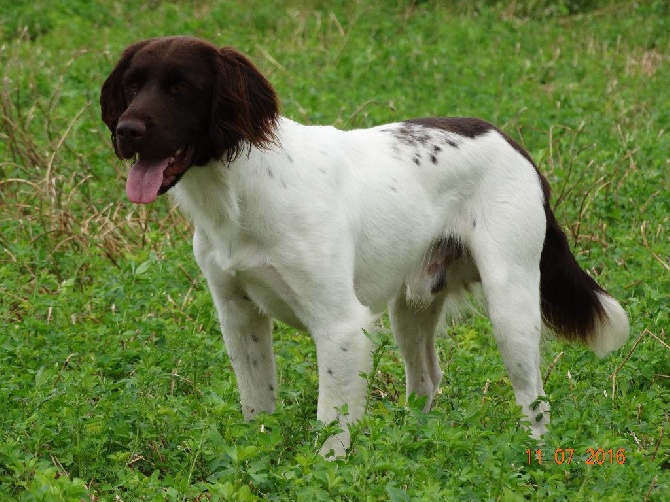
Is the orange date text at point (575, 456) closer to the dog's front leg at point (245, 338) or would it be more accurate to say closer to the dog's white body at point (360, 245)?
the dog's white body at point (360, 245)

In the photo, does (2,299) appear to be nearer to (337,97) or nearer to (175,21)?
(337,97)

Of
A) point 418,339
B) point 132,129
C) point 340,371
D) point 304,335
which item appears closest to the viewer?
point 132,129

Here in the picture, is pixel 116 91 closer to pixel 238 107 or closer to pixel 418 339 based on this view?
pixel 238 107

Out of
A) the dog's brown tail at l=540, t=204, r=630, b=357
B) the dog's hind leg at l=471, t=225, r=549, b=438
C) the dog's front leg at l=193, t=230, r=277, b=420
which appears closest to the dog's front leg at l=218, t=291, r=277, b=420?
the dog's front leg at l=193, t=230, r=277, b=420

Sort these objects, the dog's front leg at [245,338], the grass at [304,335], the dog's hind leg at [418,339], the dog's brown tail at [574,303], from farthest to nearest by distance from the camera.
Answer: the dog's hind leg at [418,339], the dog's brown tail at [574,303], the dog's front leg at [245,338], the grass at [304,335]

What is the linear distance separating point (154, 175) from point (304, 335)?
6.81 feet

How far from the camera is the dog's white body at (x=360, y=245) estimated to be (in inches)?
167

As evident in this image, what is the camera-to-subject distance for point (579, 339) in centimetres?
525

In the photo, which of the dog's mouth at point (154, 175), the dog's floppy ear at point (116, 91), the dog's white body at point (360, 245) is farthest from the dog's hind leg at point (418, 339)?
the dog's floppy ear at point (116, 91)

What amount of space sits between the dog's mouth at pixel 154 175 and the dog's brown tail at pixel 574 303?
72.0 inches

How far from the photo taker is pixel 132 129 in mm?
3854

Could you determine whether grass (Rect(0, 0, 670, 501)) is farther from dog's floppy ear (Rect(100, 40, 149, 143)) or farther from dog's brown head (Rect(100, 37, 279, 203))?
dog's floppy ear (Rect(100, 40, 149, 143))

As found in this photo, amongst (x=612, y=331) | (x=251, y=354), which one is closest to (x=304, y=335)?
(x=251, y=354)

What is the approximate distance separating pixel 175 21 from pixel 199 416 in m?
8.15
